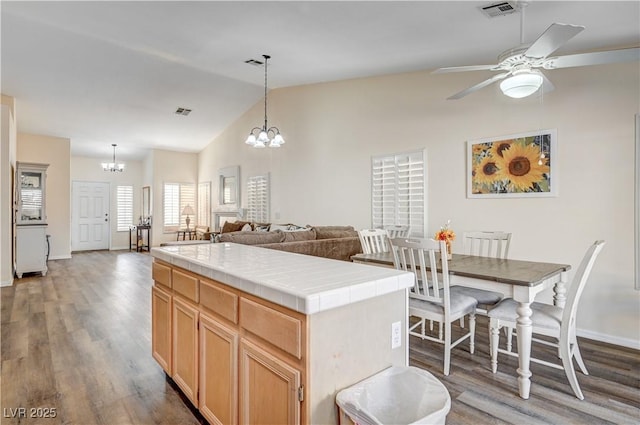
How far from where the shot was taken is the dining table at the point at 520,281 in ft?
7.57

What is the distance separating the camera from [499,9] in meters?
2.62

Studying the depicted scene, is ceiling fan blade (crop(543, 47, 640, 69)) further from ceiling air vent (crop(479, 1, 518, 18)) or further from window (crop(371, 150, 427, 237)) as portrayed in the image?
window (crop(371, 150, 427, 237))

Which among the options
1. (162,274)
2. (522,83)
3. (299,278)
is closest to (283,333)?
(299,278)

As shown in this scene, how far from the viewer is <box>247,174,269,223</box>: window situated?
7.35 meters

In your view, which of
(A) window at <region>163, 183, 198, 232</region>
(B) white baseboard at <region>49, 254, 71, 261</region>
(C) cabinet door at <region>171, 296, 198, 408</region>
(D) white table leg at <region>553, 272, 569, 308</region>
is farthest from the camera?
(A) window at <region>163, 183, 198, 232</region>

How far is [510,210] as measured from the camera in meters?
3.86

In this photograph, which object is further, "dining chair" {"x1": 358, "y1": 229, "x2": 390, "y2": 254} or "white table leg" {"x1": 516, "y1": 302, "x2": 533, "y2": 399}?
"dining chair" {"x1": 358, "y1": 229, "x2": 390, "y2": 254}

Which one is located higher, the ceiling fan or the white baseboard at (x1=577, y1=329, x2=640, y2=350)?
the ceiling fan

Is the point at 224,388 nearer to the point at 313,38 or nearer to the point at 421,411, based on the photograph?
the point at 421,411

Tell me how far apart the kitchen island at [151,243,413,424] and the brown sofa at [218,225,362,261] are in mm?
2184

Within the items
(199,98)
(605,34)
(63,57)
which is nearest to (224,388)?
(605,34)

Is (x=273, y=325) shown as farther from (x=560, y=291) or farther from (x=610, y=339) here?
(x=610, y=339)

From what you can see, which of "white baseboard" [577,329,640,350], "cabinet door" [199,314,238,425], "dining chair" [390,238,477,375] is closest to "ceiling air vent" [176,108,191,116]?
"dining chair" [390,238,477,375]

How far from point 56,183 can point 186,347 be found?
25.8ft
